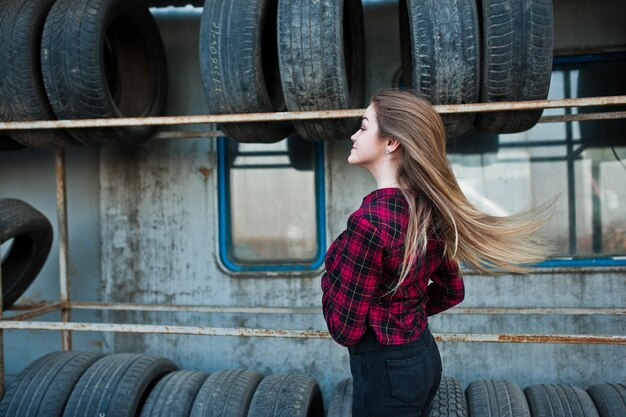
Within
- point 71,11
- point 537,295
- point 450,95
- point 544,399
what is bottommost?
point 544,399

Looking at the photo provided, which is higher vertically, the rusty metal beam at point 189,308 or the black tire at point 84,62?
the black tire at point 84,62

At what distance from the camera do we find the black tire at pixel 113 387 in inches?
123

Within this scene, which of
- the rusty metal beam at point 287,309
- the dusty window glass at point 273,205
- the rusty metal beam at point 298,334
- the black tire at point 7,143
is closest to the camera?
the rusty metal beam at point 298,334

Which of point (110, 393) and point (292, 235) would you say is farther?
point (292, 235)

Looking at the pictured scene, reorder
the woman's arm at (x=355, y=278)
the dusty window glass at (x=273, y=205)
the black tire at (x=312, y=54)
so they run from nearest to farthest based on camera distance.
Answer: the woman's arm at (x=355, y=278) → the black tire at (x=312, y=54) → the dusty window glass at (x=273, y=205)

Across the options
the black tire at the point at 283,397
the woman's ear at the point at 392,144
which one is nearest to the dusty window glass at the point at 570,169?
the black tire at the point at 283,397

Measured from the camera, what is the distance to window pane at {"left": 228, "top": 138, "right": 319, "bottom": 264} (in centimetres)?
420

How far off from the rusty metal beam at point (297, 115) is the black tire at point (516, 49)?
0.14 meters

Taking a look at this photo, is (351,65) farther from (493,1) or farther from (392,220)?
(392,220)

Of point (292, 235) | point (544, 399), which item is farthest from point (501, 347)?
point (292, 235)

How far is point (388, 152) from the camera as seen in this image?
1.73 meters

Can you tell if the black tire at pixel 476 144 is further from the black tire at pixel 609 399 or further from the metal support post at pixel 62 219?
the metal support post at pixel 62 219

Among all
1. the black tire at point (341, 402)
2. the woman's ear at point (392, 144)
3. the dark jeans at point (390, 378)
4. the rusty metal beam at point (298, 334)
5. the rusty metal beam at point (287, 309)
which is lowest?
the black tire at point (341, 402)

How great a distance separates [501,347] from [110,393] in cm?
256
